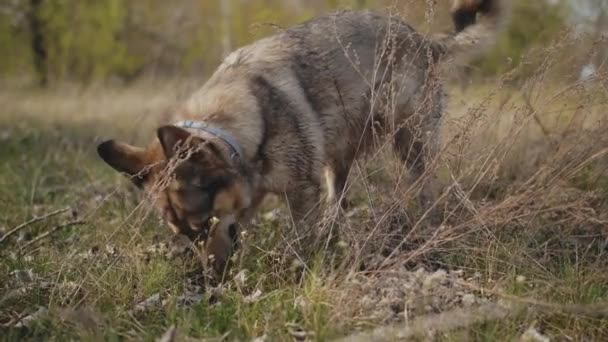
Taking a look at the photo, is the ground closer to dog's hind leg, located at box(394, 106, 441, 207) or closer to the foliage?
dog's hind leg, located at box(394, 106, 441, 207)

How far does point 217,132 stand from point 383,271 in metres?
1.27

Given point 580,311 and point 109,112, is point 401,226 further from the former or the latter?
point 109,112

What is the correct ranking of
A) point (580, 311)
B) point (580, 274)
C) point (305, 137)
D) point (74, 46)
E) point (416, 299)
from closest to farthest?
point (580, 311), point (416, 299), point (580, 274), point (305, 137), point (74, 46)

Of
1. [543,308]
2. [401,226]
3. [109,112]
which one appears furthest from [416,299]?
[109,112]

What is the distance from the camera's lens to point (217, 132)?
150 inches

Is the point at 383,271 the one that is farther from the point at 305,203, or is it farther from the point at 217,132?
the point at 217,132

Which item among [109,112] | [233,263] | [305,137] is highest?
[305,137]

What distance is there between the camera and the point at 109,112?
11672 millimetres

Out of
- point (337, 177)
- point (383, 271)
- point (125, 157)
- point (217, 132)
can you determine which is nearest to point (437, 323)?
point (383, 271)

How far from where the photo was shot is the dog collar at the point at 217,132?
3.75 meters

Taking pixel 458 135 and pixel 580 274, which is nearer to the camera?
pixel 580 274

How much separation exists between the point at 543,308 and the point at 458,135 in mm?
1060

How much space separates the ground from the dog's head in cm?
17

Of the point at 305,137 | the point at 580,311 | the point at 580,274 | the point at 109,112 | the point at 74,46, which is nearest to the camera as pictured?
the point at 580,311
